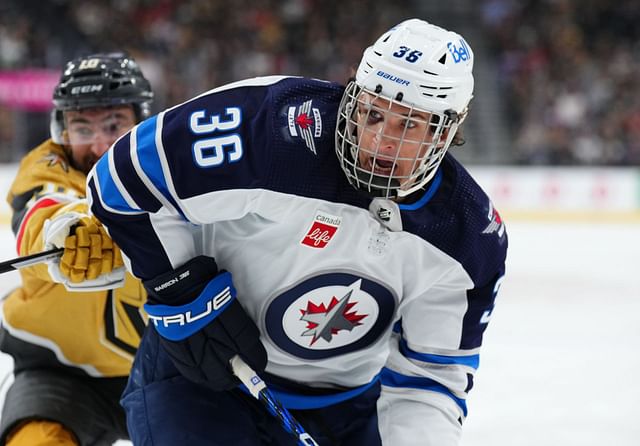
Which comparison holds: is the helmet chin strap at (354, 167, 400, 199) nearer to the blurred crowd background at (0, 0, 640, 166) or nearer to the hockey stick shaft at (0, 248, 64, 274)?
the hockey stick shaft at (0, 248, 64, 274)

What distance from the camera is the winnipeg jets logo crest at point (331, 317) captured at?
1776 mm

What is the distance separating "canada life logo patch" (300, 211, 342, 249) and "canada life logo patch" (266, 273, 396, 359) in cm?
8

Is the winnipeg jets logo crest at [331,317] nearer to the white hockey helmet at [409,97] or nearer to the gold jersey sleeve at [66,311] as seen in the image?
the white hockey helmet at [409,97]

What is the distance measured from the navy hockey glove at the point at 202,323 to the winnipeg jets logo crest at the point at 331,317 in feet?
0.36

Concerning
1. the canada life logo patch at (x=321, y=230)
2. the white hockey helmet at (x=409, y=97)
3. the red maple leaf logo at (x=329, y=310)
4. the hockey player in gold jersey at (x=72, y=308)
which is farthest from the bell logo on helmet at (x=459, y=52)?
the hockey player in gold jersey at (x=72, y=308)

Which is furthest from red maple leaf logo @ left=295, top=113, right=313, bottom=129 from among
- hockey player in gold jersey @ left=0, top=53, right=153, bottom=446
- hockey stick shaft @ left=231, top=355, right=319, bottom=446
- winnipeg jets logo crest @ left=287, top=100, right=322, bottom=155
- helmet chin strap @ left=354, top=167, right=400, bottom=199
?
hockey player in gold jersey @ left=0, top=53, right=153, bottom=446

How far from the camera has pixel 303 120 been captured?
5.41 ft

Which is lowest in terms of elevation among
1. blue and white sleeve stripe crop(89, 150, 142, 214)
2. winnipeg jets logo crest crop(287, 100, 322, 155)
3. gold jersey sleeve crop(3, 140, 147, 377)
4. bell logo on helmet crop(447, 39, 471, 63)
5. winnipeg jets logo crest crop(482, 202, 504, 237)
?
gold jersey sleeve crop(3, 140, 147, 377)

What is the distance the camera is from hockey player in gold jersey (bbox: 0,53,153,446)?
6.57 feet

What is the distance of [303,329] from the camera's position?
5.93 ft

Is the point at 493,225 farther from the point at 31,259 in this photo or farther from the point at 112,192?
the point at 31,259

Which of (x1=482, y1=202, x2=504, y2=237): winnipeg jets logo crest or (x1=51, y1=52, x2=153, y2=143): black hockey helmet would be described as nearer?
(x1=482, y1=202, x2=504, y2=237): winnipeg jets logo crest

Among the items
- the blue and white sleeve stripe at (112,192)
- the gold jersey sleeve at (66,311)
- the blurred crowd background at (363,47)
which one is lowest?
the blurred crowd background at (363,47)

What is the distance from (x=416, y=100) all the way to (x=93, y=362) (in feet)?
3.60
